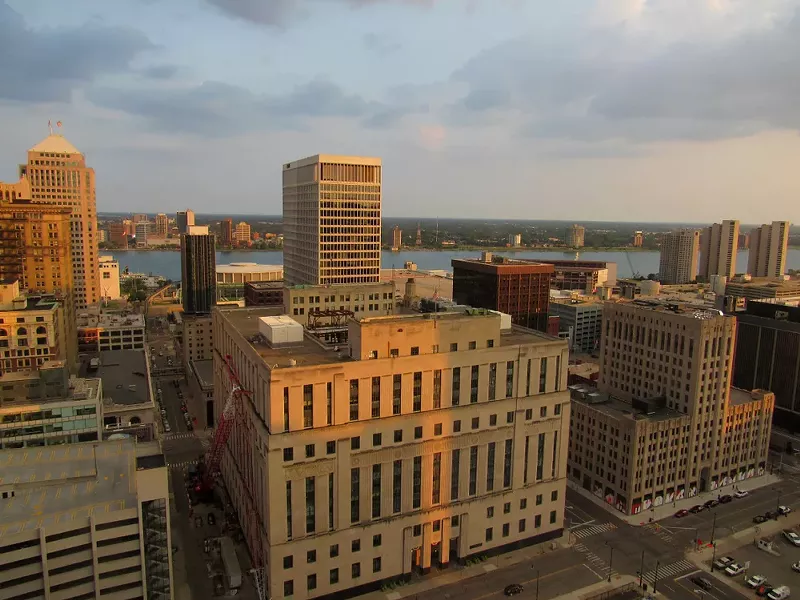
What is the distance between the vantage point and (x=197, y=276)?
578 feet

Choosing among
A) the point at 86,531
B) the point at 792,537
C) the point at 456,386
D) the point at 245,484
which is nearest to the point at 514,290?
the point at 792,537

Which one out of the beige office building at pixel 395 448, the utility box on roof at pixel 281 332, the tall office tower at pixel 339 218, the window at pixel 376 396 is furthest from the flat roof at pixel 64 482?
the tall office tower at pixel 339 218

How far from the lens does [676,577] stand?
61594 millimetres

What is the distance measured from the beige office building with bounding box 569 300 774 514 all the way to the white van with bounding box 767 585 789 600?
17.7 m

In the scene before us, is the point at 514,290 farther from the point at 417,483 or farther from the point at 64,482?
the point at 64,482

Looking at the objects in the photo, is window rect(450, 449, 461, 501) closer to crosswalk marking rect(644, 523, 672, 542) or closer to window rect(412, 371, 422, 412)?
window rect(412, 371, 422, 412)

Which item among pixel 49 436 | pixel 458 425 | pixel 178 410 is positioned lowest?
pixel 178 410

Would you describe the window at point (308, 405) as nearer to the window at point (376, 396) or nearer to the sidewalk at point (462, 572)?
the window at point (376, 396)

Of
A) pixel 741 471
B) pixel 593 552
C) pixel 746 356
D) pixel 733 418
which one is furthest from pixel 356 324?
pixel 746 356

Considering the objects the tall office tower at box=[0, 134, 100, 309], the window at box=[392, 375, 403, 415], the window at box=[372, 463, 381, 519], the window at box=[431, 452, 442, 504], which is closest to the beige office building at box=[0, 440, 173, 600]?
the window at box=[372, 463, 381, 519]

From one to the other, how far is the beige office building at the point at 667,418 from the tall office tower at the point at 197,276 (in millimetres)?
122915

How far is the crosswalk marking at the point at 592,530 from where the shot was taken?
6919cm

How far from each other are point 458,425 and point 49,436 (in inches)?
1872

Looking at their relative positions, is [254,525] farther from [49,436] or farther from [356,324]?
[49,436]
